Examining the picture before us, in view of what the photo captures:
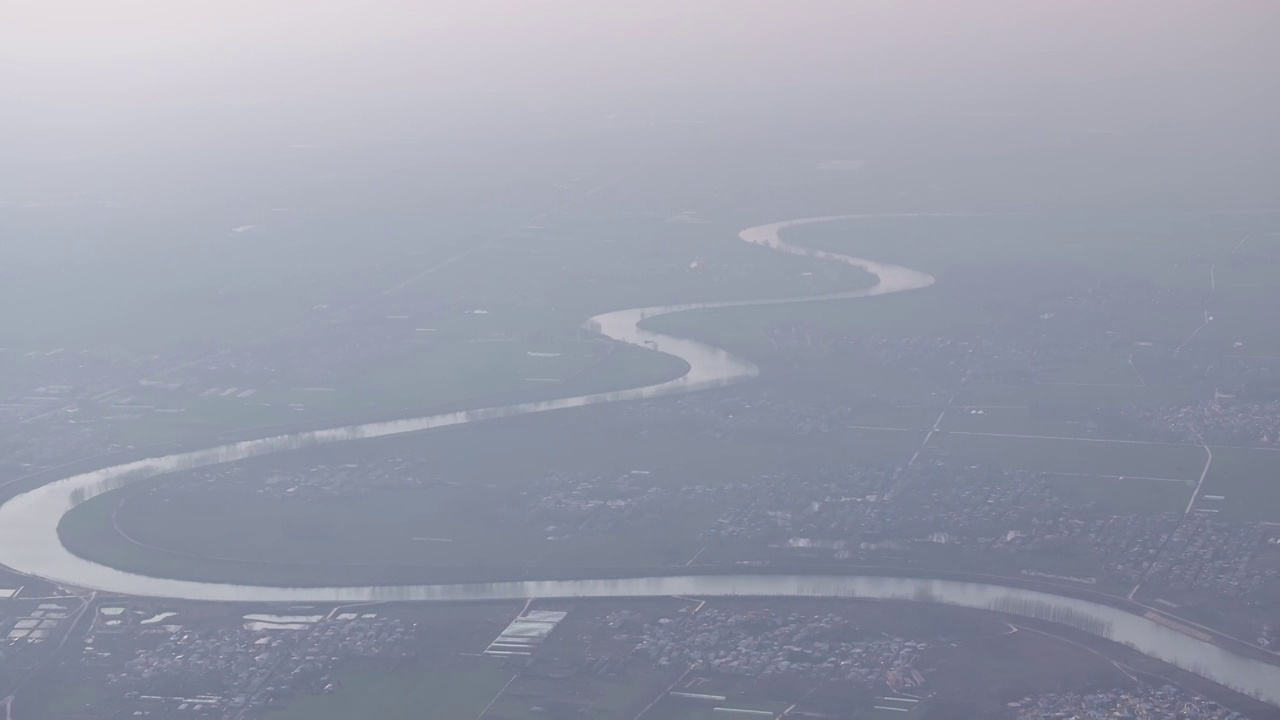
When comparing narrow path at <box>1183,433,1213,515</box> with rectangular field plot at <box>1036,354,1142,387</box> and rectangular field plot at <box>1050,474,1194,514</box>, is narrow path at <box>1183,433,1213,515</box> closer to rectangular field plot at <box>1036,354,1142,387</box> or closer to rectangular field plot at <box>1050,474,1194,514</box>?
rectangular field plot at <box>1050,474,1194,514</box>

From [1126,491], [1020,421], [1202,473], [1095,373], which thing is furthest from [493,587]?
[1095,373]

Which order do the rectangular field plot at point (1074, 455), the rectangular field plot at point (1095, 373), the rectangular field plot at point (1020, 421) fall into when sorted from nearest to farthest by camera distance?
the rectangular field plot at point (1074, 455)
the rectangular field plot at point (1020, 421)
the rectangular field plot at point (1095, 373)

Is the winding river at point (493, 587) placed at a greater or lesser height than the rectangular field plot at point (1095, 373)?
greater

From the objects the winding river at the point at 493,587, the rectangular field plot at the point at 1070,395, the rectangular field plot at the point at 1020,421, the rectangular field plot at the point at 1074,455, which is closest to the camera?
the winding river at the point at 493,587

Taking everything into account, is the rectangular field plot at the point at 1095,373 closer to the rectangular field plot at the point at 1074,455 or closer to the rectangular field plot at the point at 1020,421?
the rectangular field plot at the point at 1020,421

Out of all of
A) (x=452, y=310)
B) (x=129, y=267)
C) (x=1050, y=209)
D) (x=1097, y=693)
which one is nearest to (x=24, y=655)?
(x=1097, y=693)

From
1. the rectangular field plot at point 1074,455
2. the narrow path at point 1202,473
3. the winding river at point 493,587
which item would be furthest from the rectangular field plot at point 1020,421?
the winding river at point 493,587

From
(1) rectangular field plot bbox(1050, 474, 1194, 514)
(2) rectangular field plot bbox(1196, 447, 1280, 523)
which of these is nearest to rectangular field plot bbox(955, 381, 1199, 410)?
(2) rectangular field plot bbox(1196, 447, 1280, 523)
